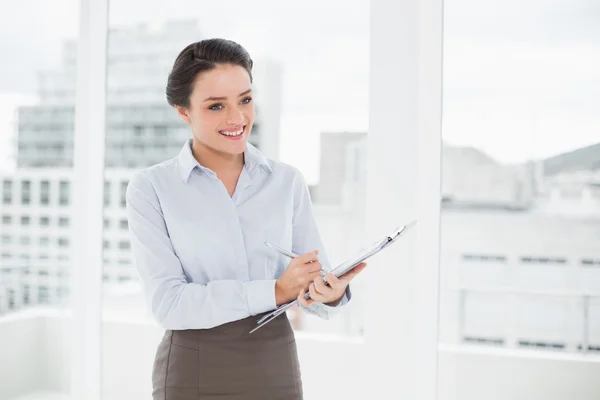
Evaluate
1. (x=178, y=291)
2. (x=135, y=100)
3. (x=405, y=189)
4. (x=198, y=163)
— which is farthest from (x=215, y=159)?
(x=135, y=100)

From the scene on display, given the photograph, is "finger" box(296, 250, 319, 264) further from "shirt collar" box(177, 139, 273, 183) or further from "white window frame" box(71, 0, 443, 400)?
"white window frame" box(71, 0, 443, 400)

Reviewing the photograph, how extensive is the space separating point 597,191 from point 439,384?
2.59 ft

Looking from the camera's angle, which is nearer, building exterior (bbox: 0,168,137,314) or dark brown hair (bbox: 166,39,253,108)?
dark brown hair (bbox: 166,39,253,108)

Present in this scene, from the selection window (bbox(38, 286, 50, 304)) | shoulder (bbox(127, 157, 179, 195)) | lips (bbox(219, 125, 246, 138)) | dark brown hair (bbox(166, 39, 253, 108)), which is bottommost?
window (bbox(38, 286, 50, 304))

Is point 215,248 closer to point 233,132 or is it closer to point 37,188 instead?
point 233,132

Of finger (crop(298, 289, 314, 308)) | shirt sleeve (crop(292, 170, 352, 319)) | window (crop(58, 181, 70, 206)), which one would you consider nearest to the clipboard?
finger (crop(298, 289, 314, 308))

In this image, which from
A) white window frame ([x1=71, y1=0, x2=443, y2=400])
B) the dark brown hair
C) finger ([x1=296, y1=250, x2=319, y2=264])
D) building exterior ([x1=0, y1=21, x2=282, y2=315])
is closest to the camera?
finger ([x1=296, y1=250, x2=319, y2=264])

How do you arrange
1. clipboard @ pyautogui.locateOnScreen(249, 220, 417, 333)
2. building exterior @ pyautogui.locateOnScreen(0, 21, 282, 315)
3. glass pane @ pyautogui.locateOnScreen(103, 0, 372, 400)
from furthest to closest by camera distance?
building exterior @ pyautogui.locateOnScreen(0, 21, 282, 315), glass pane @ pyautogui.locateOnScreen(103, 0, 372, 400), clipboard @ pyautogui.locateOnScreen(249, 220, 417, 333)

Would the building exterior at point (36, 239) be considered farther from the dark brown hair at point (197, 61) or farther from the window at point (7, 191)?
the dark brown hair at point (197, 61)

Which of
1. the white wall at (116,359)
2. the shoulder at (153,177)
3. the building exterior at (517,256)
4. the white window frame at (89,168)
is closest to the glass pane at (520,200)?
the building exterior at (517,256)

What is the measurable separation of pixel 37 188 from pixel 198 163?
143 centimetres

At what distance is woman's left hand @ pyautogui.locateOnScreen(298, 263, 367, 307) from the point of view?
1271mm

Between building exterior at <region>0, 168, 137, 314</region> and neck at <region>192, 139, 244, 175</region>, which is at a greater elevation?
neck at <region>192, 139, 244, 175</region>

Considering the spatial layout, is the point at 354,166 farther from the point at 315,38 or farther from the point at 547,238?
the point at 547,238
